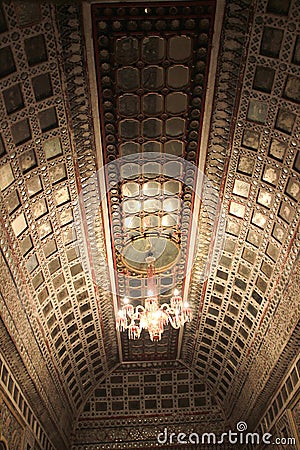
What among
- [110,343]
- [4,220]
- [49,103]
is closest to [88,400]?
[110,343]

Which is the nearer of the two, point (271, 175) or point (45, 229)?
point (271, 175)

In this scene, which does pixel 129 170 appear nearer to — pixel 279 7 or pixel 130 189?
pixel 130 189

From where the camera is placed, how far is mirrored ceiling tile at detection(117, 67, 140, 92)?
7.70m

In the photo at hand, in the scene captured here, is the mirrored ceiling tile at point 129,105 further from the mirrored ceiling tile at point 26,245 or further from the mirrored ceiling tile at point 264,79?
the mirrored ceiling tile at point 26,245

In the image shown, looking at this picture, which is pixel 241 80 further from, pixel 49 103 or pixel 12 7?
pixel 12 7

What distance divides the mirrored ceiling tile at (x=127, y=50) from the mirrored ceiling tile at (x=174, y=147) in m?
1.91

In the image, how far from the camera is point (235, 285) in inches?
474

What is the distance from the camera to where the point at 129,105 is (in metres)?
8.27

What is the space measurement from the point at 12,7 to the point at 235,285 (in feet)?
26.9

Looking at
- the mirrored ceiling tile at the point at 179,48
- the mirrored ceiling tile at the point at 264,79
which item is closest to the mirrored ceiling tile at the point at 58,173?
the mirrored ceiling tile at the point at 179,48

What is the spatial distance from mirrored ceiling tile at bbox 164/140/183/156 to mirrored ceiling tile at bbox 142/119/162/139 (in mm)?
288

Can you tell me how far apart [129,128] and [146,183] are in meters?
1.44

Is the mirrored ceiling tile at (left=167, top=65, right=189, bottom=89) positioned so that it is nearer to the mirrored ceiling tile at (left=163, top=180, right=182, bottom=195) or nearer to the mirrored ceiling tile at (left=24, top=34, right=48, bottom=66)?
the mirrored ceiling tile at (left=24, top=34, right=48, bottom=66)

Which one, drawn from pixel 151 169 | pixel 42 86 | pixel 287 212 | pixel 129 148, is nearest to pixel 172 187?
pixel 151 169
